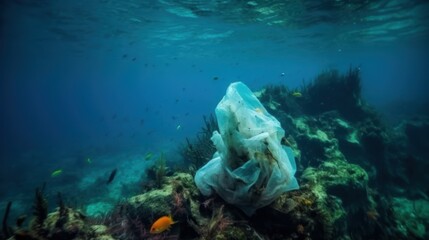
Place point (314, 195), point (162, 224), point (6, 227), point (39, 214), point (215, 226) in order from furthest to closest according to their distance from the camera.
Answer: point (314, 195)
point (6, 227)
point (39, 214)
point (162, 224)
point (215, 226)

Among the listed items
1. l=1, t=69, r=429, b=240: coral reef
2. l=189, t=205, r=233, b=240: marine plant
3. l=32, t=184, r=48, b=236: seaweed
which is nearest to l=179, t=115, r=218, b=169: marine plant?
l=1, t=69, r=429, b=240: coral reef

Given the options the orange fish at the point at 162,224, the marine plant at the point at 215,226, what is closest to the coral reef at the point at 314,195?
the marine plant at the point at 215,226

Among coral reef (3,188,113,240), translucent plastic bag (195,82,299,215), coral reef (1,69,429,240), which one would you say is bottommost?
coral reef (1,69,429,240)

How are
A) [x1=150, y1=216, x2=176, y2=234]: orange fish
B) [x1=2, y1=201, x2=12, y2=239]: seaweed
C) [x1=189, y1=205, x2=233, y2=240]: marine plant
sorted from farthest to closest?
1. [x1=2, y1=201, x2=12, y2=239]: seaweed
2. [x1=150, y1=216, x2=176, y2=234]: orange fish
3. [x1=189, y1=205, x2=233, y2=240]: marine plant

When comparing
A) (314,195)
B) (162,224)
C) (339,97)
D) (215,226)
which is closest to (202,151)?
(314,195)

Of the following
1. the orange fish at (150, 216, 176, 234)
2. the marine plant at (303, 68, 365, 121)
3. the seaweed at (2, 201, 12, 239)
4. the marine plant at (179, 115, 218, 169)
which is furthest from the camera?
the marine plant at (303, 68, 365, 121)

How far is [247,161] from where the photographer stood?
13.9ft

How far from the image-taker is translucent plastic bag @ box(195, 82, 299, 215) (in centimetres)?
415

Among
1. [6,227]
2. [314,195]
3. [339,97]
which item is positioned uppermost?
[6,227]

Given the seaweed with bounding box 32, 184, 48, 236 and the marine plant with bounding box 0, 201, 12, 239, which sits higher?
the seaweed with bounding box 32, 184, 48, 236

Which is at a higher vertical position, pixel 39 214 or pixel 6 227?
pixel 39 214

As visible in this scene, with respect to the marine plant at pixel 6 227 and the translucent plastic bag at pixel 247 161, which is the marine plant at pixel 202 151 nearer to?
the translucent plastic bag at pixel 247 161

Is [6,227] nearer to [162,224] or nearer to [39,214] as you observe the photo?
[39,214]

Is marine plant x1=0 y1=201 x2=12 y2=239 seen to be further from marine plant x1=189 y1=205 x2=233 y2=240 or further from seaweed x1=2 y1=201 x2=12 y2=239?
marine plant x1=189 y1=205 x2=233 y2=240
